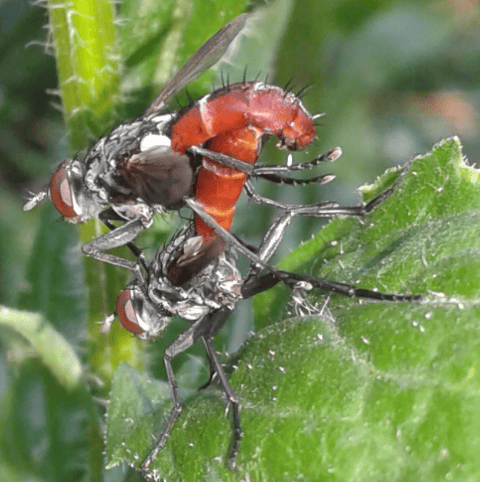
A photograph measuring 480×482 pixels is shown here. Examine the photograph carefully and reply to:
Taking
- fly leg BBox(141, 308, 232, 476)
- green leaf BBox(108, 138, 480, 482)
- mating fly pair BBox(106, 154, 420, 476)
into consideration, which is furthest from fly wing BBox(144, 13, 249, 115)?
fly leg BBox(141, 308, 232, 476)

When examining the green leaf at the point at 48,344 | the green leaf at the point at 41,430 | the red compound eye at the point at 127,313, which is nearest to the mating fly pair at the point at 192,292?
the red compound eye at the point at 127,313

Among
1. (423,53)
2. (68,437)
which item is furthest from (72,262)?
(423,53)

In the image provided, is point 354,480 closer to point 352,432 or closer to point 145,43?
point 352,432

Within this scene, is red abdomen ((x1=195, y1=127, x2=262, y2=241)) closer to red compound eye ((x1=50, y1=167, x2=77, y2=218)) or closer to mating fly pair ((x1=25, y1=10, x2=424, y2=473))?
mating fly pair ((x1=25, y1=10, x2=424, y2=473))

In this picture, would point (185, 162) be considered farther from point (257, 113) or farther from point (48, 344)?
point (48, 344)

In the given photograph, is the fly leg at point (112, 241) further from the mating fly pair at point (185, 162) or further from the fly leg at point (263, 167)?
the fly leg at point (263, 167)

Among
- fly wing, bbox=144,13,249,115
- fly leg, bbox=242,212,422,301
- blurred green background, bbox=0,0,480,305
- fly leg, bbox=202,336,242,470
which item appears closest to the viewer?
fly leg, bbox=202,336,242,470

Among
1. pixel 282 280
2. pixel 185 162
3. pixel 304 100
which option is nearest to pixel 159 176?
pixel 185 162
